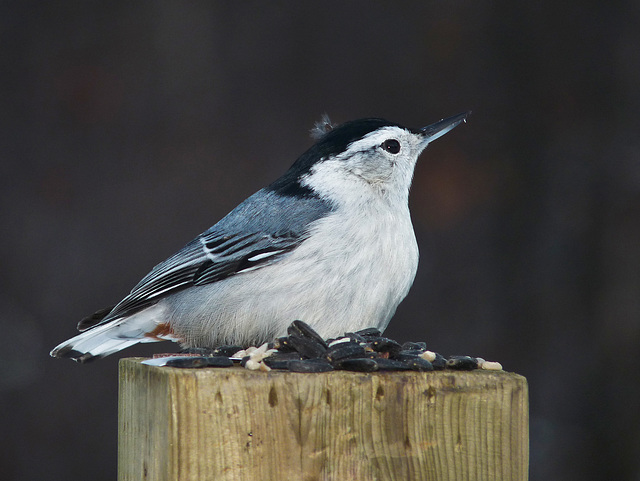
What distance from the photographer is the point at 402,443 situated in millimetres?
1673

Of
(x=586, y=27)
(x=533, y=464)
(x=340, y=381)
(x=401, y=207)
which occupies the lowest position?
(x=533, y=464)

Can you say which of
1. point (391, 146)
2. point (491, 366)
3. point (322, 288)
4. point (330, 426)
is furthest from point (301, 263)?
point (330, 426)

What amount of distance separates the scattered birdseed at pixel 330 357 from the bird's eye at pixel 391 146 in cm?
90

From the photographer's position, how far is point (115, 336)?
9.34 feet

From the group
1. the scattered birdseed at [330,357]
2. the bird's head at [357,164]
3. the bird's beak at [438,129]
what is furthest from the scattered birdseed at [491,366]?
the bird's beak at [438,129]

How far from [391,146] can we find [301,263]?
645 millimetres

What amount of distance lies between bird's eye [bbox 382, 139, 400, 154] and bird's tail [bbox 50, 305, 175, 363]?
1013 millimetres

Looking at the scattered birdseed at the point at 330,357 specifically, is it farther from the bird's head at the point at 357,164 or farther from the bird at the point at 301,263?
the bird's head at the point at 357,164

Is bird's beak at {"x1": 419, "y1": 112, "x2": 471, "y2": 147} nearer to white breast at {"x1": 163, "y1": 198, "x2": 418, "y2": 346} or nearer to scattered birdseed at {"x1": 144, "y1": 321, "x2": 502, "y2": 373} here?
white breast at {"x1": 163, "y1": 198, "x2": 418, "y2": 346}

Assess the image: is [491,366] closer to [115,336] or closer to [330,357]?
[330,357]

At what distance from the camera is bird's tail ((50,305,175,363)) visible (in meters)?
2.70

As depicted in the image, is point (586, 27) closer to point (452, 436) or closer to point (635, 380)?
point (635, 380)

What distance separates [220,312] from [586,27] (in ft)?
9.39

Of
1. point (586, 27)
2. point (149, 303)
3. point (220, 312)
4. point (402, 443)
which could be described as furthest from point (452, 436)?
point (586, 27)
